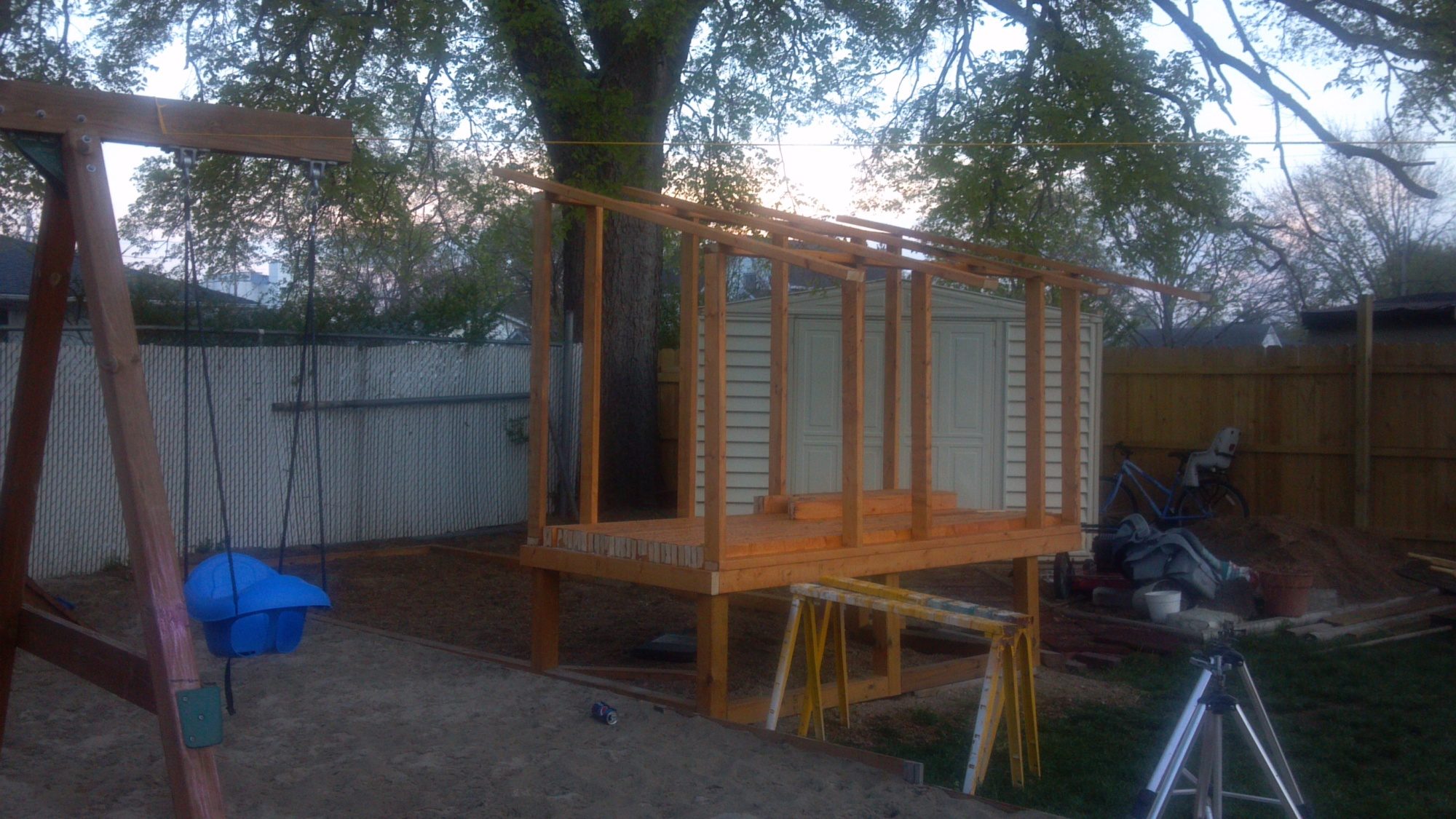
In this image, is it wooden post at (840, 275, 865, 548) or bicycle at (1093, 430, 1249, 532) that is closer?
wooden post at (840, 275, 865, 548)

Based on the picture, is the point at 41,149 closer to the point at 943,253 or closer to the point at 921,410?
the point at 921,410

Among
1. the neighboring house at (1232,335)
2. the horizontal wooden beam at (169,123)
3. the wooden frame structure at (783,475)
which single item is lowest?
the wooden frame structure at (783,475)

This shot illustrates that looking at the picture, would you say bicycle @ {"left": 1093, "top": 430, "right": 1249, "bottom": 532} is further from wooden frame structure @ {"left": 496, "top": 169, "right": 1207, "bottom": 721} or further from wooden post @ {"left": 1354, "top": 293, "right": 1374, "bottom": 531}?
wooden frame structure @ {"left": 496, "top": 169, "right": 1207, "bottom": 721}

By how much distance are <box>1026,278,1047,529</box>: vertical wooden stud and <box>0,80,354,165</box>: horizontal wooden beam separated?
376 centimetres

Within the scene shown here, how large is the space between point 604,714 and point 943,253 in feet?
11.1

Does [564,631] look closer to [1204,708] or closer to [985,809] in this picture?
[985,809]

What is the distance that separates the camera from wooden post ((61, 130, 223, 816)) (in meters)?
3.21

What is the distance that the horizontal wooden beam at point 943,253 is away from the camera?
6.41m

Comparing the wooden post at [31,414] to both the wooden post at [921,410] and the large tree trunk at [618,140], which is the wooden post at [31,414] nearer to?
the wooden post at [921,410]

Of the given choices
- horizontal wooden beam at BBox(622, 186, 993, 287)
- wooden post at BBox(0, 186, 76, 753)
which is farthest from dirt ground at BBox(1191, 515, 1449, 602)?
wooden post at BBox(0, 186, 76, 753)

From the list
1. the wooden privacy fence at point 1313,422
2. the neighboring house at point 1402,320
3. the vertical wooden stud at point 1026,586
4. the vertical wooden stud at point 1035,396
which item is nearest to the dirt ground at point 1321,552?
the wooden privacy fence at point 1313,422

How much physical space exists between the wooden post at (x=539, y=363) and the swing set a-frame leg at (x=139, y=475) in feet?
8.26

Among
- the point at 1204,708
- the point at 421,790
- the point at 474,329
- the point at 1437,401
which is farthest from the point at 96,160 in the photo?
the point at 1437,401

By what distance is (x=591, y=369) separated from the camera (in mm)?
6277
